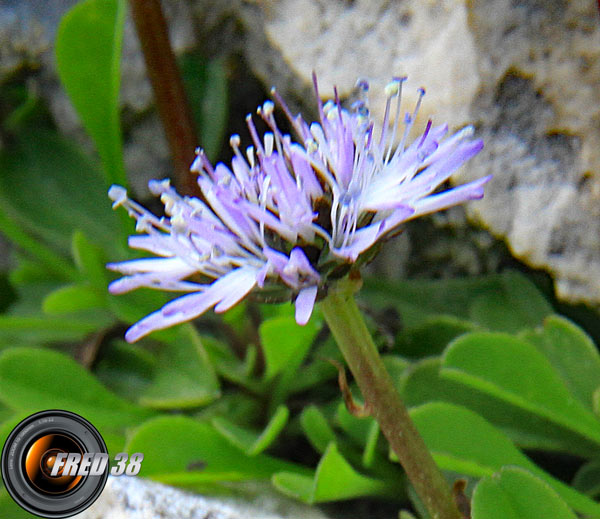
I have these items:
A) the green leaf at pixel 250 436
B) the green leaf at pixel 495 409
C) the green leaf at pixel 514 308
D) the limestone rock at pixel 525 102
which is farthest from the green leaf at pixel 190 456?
the limestone rock at pixel 525 102

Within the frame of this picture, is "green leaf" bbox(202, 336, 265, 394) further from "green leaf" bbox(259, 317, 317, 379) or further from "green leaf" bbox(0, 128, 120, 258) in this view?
"green leaf" bbox(0, 128, 120, 258)

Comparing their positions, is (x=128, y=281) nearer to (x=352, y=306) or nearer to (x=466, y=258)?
(x=352, y=306)

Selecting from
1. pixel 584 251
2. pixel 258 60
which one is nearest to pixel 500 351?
pixel 584 251

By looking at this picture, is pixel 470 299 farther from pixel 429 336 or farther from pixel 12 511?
pixel 12 511

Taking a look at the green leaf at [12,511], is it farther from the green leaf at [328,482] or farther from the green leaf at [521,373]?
the green leaf at [521,373]

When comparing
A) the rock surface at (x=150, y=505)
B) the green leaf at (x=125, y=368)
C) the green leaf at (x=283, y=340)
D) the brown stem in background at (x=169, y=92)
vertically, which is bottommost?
the rock surface at (x=150, y=505)

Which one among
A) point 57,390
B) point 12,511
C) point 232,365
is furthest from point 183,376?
point 12,511

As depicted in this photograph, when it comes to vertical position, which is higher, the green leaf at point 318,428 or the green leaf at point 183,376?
the green leaf at point 183,376
